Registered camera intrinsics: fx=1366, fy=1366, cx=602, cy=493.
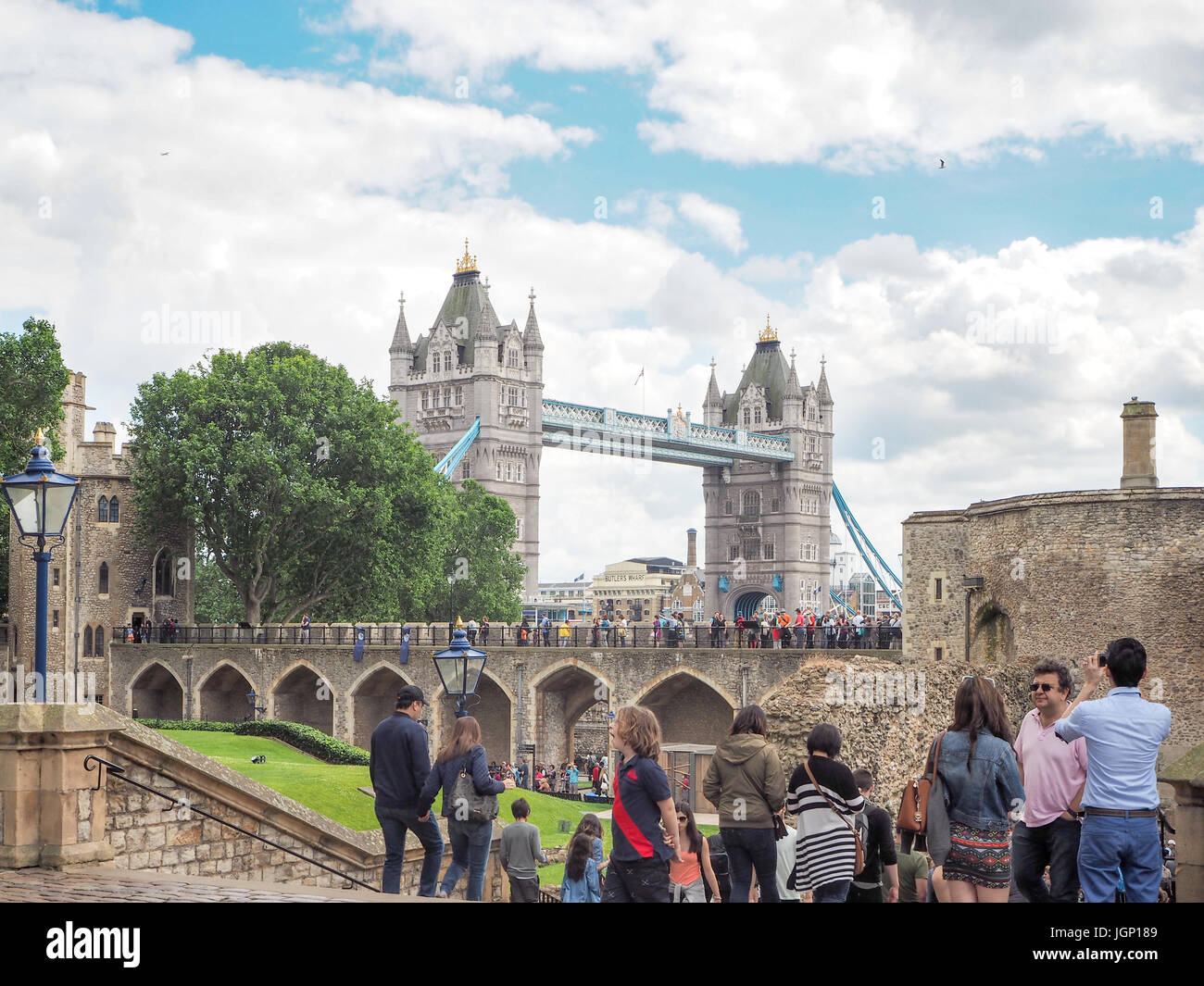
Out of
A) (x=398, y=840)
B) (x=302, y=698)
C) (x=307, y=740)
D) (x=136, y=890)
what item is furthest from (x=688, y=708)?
(x=136, y=890)

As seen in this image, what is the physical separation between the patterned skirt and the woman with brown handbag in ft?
2.11

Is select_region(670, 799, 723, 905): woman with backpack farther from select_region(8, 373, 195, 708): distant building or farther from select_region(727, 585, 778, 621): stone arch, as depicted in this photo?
select_region(727, 585, 778, 621): stone arch

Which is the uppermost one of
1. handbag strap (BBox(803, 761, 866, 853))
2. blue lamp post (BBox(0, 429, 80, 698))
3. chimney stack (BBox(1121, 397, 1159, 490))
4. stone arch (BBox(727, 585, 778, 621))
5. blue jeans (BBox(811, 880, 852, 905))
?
chimney stack (BBox(1121, 397, 1159, 490))

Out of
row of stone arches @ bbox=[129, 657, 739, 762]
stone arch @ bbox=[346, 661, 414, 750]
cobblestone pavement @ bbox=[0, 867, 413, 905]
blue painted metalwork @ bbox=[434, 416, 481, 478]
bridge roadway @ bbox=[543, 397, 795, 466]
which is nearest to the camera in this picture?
cobblestone pavement @ bbox=[0, 867, 413, 905]

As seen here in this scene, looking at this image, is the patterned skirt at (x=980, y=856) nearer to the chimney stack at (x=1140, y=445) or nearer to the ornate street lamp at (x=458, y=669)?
the ornate street lamp at (x=458, y=669)

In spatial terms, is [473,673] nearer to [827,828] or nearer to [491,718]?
[827,828]

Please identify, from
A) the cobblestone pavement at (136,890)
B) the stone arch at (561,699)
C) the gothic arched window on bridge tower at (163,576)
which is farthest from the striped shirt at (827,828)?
the gothic arched window on bridge tower at (163,576)

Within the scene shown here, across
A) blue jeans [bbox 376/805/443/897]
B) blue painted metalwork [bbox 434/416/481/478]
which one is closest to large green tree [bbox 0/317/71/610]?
blue jeans [bbox 376/805/443/897]

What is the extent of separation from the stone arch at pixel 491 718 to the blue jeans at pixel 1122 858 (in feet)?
115

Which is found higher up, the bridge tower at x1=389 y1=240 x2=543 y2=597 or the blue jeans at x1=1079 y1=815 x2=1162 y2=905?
the bridge tower at x1=389 y1=240 x2=543 y2=597

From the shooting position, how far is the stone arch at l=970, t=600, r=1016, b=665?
24.6 metres

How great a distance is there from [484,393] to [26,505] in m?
84.6
